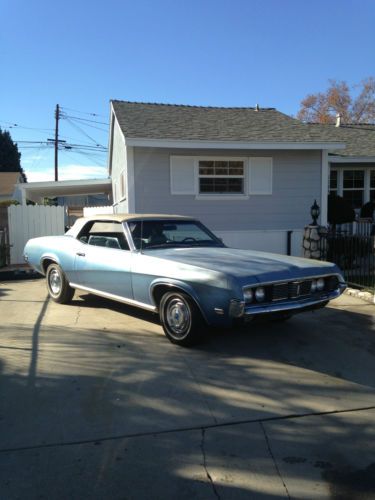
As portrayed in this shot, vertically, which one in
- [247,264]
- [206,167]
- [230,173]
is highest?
[206,167]

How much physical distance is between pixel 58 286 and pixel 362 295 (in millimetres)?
5157

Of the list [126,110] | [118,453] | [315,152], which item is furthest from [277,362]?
[126,110]

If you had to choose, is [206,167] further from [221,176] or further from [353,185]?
[353,185]

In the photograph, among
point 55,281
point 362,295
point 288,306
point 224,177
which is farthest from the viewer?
point 224,177

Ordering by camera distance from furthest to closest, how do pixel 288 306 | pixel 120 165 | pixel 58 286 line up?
pixel 120 165 → pixel 58 286 → pixel 288 306

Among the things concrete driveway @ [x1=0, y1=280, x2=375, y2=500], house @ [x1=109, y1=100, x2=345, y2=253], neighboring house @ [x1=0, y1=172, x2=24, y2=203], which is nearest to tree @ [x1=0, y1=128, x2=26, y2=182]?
neighboring house @ [x1=0, y1=172, x2=24, y2=203]

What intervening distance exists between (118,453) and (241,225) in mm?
9931

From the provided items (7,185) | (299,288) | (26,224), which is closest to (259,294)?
(299,288)

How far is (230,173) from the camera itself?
494 inches

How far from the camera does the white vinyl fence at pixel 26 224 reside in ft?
41.2

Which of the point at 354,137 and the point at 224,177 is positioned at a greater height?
the point at 354,137

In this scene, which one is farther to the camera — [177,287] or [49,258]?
[49,258]

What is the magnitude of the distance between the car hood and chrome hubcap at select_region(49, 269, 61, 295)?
7.59 feet

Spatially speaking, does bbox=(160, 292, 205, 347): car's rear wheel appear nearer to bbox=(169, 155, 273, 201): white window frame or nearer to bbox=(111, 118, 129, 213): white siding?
bbox=(111, 118, 129, 213): white siding
